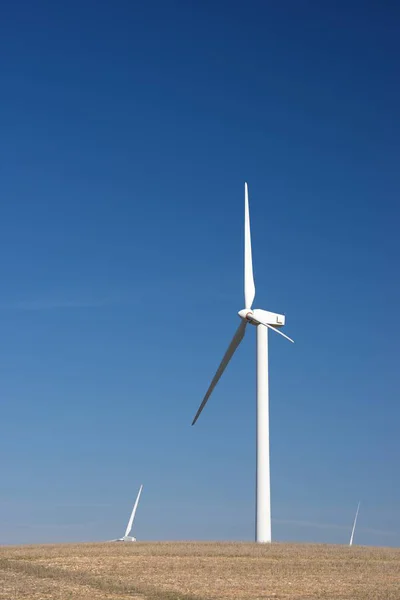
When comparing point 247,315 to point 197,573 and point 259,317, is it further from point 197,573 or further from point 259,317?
point 197,573

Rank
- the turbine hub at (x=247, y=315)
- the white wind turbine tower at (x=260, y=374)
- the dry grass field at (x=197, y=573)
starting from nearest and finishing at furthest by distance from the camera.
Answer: the dry grass field at (x=197, y=573) < the white wind turbine tower at (x=260, y=374) < the turbine hub at (x=247, y=315)

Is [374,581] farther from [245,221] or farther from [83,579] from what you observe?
[245,221]

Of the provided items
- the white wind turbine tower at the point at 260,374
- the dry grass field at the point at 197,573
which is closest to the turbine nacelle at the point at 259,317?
the white wind turbine tower at the point at 260,374

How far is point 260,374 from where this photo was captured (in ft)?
245

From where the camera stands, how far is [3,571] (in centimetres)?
4744

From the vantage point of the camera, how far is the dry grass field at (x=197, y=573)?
37781 mm

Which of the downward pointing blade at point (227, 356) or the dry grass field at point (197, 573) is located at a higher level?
the downward pointing blade at point (227, 356)

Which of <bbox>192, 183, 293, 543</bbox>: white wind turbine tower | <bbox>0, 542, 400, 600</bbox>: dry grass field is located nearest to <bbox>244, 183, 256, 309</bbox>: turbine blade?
<bbox>192, 183, 293, 543</bbox>: white wind turbine tower

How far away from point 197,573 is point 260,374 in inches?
1180

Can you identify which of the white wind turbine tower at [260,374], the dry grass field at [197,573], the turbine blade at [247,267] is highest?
the turbine blade at [247,267]

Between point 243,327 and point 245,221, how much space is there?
425 inches

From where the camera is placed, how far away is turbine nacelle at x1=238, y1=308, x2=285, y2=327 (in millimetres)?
75869

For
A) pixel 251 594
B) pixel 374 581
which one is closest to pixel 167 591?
pixel 251 594

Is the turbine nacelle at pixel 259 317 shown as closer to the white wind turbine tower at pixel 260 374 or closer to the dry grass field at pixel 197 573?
the white wind turbine tower at pixel 260 374
